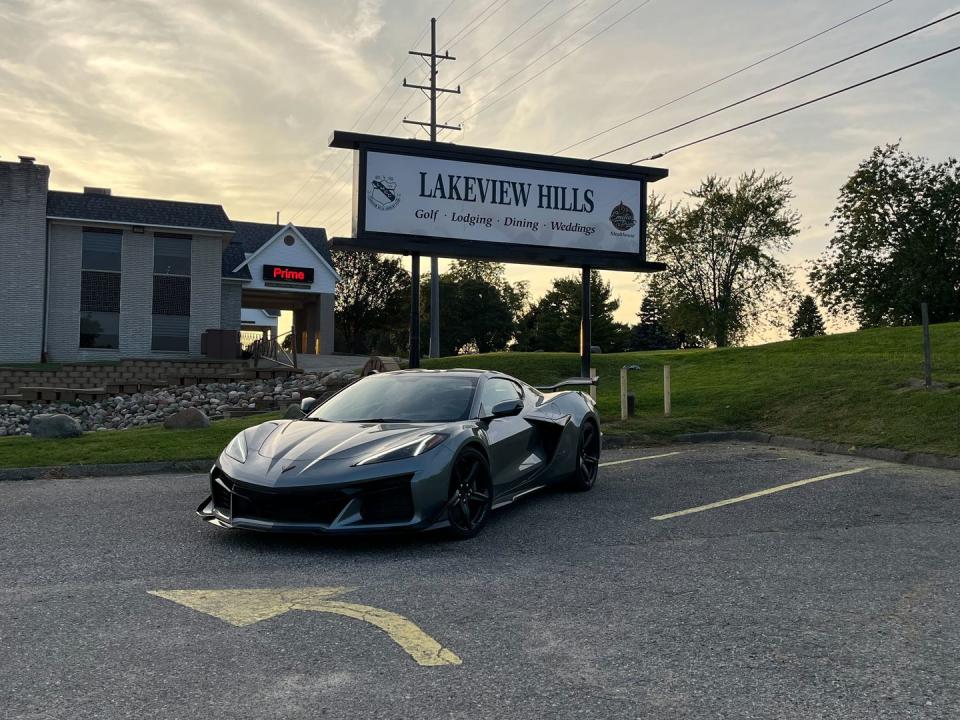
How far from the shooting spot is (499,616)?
4.34 m

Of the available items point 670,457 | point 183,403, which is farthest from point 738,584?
point 183,403

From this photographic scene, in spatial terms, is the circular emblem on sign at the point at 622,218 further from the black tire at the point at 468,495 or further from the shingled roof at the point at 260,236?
the shingled roof at the point at 260,236

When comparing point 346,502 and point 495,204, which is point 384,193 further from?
point 346,502

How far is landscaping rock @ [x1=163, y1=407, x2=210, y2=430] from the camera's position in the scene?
14047 millimetres

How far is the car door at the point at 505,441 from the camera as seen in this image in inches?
272

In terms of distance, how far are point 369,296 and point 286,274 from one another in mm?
29463

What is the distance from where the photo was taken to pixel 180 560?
18.1 ft

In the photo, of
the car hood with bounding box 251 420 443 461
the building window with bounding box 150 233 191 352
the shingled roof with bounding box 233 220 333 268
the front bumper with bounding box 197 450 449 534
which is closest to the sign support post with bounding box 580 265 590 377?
the car hood with bounding box 251 420 443 461

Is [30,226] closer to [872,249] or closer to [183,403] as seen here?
[183,403]

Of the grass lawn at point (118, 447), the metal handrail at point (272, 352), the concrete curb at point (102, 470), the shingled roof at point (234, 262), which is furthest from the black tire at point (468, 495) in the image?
the shingled roof at point (234, 262)

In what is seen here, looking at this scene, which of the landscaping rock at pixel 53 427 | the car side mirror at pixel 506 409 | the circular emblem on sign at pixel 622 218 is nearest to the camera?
the car side mirror at pixel 506 409

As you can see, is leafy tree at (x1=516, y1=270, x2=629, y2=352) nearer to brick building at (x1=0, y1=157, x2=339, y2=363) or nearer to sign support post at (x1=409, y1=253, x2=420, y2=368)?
brick building at (x1=0, y1=157, x2=339, y2=363)

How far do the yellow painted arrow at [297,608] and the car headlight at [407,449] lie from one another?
1150 millimetres

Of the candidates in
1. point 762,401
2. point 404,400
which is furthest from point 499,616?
point 762,401
